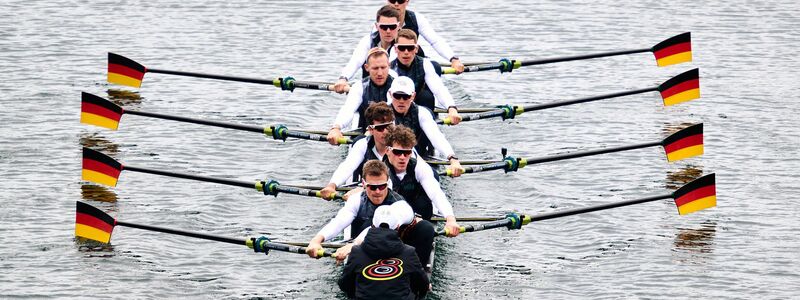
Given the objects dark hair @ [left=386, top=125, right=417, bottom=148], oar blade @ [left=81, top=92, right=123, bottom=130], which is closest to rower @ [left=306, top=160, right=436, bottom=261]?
dark hair @ [left=386, top=125, right=417, bottom=148]

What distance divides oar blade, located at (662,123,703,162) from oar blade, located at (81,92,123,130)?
754cm

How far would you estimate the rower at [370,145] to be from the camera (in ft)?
50.2

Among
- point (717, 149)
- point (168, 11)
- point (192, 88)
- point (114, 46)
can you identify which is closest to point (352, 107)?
point (717, 149)

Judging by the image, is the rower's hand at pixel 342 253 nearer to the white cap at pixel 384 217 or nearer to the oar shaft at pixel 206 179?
the white cap at pixel 384 217

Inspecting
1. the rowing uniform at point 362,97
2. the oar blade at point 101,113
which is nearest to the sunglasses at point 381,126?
the rowing uniform at point 362,97

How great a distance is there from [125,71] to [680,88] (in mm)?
8701

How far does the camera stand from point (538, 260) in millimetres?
16828

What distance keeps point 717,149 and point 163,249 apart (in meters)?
8.78

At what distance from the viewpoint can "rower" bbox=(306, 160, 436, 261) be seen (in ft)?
45.5

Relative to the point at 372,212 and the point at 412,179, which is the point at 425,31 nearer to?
the point at 412,179

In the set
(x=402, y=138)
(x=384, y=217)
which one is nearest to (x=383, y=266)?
(x=384, y=217)

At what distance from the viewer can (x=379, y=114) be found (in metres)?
15.3

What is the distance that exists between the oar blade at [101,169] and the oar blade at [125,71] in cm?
550

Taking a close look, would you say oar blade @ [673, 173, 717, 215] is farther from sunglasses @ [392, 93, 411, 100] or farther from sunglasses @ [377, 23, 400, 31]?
sunglasses @ [377, 23, 400, 31]
